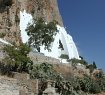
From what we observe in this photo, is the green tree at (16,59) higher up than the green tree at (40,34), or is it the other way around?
the green tree at (40,34)

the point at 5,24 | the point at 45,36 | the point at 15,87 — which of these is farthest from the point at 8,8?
the point at 15,87

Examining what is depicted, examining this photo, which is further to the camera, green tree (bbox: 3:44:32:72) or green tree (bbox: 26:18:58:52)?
green tree (bbox: 26:18:58:52)

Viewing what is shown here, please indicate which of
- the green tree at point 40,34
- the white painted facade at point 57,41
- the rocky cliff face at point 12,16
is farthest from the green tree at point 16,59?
the white painted facade at point 57,41

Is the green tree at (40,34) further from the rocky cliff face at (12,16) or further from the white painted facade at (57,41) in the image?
the rocky cliff face at (12,16)

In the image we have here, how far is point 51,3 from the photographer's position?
58594 mm

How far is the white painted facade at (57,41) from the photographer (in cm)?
4662

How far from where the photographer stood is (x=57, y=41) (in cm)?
5466

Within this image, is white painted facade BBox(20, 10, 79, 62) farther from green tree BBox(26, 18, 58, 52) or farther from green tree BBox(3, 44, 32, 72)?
green tree BBox(3, 44, 32, 72)

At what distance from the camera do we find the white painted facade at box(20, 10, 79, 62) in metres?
46.6

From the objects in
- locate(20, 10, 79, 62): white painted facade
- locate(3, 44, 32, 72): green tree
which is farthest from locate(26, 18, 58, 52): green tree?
locate(3, 44, 32, 72): green tree

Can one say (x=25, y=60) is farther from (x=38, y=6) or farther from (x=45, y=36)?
(x=38, y=6)

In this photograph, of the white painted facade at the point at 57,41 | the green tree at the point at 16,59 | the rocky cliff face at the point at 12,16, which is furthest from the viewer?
the white painted facade at the point at 57,41

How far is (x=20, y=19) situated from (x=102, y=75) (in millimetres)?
12346

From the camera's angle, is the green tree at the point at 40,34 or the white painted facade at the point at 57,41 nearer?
the green tree at the point at 40,34
